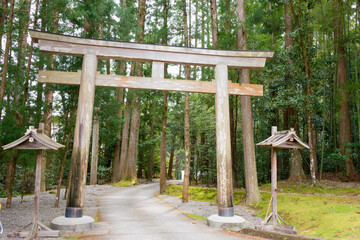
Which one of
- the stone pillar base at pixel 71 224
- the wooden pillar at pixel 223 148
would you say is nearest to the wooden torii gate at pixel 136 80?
the wooden pillar at pixel 223 148

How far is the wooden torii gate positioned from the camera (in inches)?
228

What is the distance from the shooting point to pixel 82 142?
5.79 m

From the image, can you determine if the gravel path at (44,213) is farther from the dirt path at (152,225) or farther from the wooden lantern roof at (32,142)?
the wooden lantern roof at (32,142)

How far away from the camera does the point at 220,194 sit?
623cm

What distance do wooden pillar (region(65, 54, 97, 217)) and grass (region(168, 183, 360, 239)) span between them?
17.2 feet

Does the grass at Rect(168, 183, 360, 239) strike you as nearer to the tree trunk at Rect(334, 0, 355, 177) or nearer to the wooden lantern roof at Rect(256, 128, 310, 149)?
the wooden lantern roof at Rect(256, 128, 310, 149)

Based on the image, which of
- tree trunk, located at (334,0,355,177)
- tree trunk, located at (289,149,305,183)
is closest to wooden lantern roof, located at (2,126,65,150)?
tree trunk, located at (289,149,305,183)

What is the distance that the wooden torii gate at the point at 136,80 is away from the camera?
579 centimetres

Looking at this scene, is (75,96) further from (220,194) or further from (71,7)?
(220,194)

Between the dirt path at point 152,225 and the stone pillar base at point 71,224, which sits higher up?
the stone pillar base at point 71,224

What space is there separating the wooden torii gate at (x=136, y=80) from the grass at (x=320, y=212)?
1.99 metres

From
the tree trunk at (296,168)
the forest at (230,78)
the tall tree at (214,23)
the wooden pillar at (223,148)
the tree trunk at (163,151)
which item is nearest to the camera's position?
the wooden pillar at (223,148)

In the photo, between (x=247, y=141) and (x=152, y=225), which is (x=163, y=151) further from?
(x=152, y=225)

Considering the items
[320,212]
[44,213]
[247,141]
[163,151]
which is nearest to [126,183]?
[163,151]
